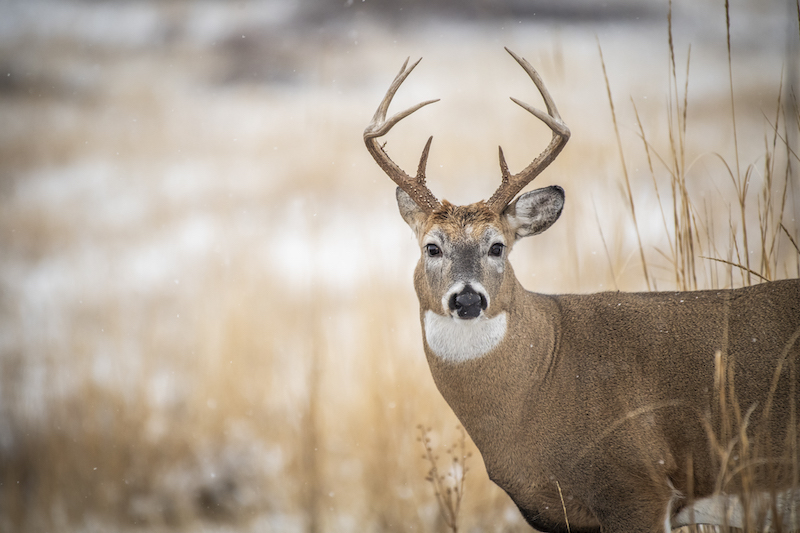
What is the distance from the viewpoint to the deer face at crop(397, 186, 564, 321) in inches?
100

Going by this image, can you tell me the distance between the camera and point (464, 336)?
270cm

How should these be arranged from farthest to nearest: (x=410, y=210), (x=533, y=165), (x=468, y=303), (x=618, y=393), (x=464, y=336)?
(x=410, y=210), (x=533, y=165), (x=464, y=336), (x=618, y=393), (x=468, y=303)

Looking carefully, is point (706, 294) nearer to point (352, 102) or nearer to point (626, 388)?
point (626, 388)

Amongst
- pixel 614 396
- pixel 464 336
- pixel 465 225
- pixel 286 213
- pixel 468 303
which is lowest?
pixel 614 396

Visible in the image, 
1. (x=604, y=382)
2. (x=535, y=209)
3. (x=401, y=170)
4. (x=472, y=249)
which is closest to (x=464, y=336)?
(x=472, y=249)

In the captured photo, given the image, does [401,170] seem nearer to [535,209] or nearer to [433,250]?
[433,250]

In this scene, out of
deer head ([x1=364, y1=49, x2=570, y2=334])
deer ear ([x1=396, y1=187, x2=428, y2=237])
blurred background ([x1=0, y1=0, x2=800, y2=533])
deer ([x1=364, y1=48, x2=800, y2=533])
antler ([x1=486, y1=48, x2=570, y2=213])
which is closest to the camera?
deer ([x1=364, y1=48, x2=800, y2=533])

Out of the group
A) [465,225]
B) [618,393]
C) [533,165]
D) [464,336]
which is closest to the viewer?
[618,393]

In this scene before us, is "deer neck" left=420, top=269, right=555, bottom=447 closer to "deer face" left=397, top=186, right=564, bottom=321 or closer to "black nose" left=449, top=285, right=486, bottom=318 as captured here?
"deer face" left=397, top=186, right=564, bottom=321

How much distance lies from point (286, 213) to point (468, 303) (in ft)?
11.1

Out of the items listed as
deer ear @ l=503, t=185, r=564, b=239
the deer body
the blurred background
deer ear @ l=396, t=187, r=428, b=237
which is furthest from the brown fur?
the blurred background

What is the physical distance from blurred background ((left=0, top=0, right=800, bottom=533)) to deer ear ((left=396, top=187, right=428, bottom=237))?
69.1 inches

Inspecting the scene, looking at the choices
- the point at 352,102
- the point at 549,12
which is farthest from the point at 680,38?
the point at 352,102

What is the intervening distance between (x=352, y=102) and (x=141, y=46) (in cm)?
218
